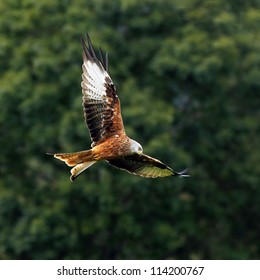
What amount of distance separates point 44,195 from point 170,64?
3394 mm

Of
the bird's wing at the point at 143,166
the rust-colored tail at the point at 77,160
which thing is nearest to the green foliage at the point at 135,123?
the bird's wing at the point at 143,166

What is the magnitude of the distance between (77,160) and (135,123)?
1003cm

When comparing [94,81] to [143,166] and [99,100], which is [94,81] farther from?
[143,166]

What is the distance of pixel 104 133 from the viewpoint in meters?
10.9

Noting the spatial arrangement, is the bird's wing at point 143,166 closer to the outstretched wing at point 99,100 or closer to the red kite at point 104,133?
the red kite at point 104,133

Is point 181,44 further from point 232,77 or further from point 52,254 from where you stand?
point 52,254

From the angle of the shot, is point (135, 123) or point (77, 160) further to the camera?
point (135, 123)

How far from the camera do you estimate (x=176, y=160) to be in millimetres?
20906

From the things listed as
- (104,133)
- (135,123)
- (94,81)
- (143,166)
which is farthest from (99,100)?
(135,123)

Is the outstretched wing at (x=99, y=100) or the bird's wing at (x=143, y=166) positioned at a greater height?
the outstretched wing at (x=99, y=100)

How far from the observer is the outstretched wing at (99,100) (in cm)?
1095

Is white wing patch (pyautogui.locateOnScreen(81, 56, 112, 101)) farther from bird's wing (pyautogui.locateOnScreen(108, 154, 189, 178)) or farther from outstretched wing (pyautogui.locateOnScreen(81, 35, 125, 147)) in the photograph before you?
bird's wing (pyautogui.locateOnScreen(108, 154, 189, 178))

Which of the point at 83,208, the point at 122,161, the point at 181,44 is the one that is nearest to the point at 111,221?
the point at 83,208

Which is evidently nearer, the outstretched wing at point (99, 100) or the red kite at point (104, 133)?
the red kite at point (104, 133)
